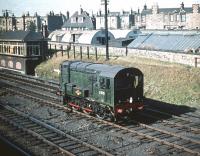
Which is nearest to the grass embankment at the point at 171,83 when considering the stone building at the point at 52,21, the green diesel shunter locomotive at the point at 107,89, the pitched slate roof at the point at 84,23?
the green diesel shunter locomotive at the point at 107,89

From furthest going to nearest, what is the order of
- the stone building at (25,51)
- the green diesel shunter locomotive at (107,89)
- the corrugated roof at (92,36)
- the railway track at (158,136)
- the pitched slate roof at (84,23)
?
the pitched slate roof at (84,23)
the corrugated roof at (92,36)
the stone building at (25,51)
the green diesel shunter locomotive at (107,89)
the railway track at (158,136)

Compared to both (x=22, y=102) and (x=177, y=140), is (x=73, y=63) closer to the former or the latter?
(x=22, y=102)

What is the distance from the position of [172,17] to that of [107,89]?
6230 cm

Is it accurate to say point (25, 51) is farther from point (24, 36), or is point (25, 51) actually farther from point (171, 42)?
point (171, 42)

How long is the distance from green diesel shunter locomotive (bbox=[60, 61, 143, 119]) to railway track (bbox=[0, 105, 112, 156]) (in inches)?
129

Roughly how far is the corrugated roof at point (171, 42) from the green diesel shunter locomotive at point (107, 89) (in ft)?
52.5

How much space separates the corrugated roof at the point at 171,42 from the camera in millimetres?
37188

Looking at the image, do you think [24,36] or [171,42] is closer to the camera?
[171,42]

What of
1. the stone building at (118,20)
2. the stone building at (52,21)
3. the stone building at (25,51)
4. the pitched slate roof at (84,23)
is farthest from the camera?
the stone building at (52,21)

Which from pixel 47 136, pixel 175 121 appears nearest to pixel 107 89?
pixel 47 136

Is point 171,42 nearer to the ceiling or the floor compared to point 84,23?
nearer to the floor

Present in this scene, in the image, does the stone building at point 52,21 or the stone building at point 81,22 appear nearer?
the stone building at point 81,22

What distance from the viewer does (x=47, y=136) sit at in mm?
17828

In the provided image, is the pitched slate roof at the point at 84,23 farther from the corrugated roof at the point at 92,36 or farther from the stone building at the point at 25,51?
the stone building at the point at 25,51
